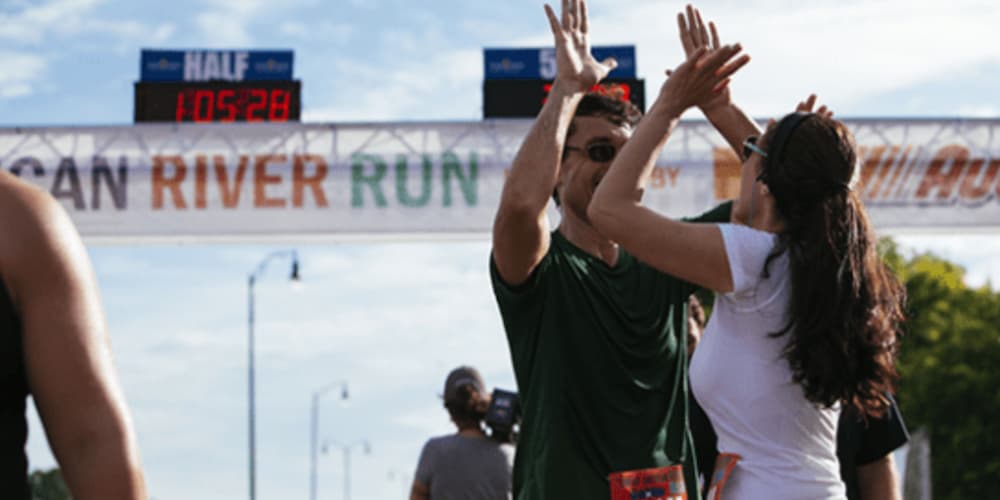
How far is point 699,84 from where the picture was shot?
13.3 feet

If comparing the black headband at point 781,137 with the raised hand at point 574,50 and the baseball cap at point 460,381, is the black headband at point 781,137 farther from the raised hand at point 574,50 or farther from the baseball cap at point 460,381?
the baseball cap at point 460,381

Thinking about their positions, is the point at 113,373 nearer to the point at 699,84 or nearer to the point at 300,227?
the point at 699,84

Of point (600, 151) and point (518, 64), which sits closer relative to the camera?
point (600, 151)

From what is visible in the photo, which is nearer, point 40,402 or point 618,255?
point 40,402

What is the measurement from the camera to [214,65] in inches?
854

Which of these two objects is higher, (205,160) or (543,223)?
(205,160)

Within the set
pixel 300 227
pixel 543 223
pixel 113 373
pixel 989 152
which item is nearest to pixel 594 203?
pixel 543 223

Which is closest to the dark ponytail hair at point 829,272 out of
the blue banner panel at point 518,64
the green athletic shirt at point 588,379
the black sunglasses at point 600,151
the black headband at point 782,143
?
the black headband at point 782,143

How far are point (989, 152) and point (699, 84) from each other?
19.3 m

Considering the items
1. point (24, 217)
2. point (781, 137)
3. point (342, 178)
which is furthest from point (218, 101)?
point (24, 217)

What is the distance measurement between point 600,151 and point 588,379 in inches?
29.1

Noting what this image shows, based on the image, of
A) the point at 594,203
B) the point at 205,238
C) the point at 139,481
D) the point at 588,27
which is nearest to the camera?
the point at 139,481

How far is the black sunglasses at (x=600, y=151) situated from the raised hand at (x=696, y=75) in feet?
1.07

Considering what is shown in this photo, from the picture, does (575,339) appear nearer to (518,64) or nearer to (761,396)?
(761,396)
